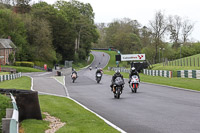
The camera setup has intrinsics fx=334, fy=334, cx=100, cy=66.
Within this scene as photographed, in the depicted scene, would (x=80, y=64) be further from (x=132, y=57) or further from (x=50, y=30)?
(x=132, y=57)

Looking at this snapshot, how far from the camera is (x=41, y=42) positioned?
88.4 metres

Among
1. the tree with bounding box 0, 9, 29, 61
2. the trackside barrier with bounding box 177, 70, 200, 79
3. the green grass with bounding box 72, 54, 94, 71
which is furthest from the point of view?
the green grass with bounding box 72, 54, 94, 71

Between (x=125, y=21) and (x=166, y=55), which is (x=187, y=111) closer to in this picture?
(x=166, y=55)

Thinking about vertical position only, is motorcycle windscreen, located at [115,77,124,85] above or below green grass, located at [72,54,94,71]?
below

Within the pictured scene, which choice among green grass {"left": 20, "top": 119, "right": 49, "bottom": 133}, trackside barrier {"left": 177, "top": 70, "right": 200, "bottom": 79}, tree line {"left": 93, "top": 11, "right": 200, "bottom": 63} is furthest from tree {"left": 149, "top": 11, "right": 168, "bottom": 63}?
green grass {"left": 20, "top": 119, "right": 49, "bottom": 133}

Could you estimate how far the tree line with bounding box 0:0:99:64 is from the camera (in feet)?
284

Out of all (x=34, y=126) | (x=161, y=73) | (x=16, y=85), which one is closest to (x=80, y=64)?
(x=161, y=73)

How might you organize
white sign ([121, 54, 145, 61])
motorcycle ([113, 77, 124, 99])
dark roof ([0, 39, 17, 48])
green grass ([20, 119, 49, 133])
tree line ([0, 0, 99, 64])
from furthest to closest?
tree line ([0, 0, 99, 64])
dark roof ([0, 39, 17, 48])
white sign ([121, 54, 145, 61])
motorcycle ([113, 77, 124, 99])
green grass ([20, 119, 49, 133])

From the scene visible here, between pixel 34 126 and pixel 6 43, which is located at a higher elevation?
pixel 6 43

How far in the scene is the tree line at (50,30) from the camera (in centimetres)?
8656

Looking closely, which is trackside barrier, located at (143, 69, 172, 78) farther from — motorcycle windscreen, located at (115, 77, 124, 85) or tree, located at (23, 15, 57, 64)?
tree, located at (23, 15, 57, 64)

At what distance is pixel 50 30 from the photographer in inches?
3829

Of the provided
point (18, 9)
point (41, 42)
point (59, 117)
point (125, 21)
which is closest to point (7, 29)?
point (41, 42)

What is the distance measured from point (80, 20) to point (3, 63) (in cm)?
3651
